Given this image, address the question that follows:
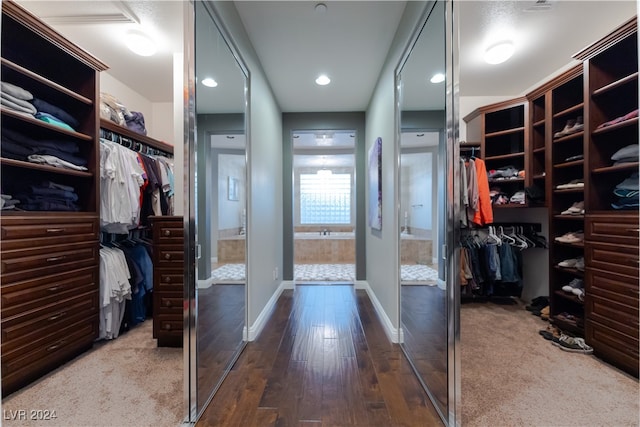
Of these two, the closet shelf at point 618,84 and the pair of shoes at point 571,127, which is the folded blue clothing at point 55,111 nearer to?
the closet shelf at point 618,84

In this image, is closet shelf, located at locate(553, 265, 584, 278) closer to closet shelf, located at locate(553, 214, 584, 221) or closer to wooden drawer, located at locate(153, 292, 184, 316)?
closet shelf, located at locate(553, 214, 584, 221)

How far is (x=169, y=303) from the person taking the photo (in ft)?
6.61

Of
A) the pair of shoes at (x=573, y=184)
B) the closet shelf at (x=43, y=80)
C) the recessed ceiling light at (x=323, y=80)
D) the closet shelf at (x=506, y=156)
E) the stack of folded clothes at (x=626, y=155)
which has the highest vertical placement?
the recessed ceiling light at (x=323, y=80)

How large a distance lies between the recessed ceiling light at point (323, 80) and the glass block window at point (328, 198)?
443cm

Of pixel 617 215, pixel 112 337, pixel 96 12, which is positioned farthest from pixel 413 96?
pixel 112 337

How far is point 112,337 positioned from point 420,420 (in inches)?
93.4

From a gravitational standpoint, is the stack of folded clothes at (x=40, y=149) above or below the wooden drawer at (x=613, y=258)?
above

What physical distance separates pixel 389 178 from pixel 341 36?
124cm

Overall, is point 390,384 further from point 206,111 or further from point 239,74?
point 239,74

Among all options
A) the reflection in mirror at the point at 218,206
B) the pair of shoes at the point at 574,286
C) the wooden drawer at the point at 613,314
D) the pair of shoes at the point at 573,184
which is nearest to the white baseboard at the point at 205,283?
the reflection in mirror at the point at 218,206

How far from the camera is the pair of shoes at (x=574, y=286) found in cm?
223

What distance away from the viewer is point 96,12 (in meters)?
1.97

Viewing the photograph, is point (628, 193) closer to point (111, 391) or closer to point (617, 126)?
point (617, 126)

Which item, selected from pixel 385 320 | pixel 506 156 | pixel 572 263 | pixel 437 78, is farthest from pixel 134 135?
pixel 572 263
